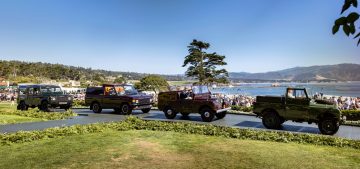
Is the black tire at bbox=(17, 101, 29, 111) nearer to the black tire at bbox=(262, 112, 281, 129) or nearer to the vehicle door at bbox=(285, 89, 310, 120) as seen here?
the black tire at bbox=(262, 112, 281, 129)

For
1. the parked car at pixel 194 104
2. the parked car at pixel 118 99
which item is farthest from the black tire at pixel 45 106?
the parked car at pixel 194 104

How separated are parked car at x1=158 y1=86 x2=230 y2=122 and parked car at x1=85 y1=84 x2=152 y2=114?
2774 millimetres

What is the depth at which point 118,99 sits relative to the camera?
2283 cm

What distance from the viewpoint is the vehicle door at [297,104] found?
1534 centimetres

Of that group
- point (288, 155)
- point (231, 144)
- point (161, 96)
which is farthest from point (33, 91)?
point (288, 155)

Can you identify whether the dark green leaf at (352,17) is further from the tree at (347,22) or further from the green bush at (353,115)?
the green bush at (353,115)

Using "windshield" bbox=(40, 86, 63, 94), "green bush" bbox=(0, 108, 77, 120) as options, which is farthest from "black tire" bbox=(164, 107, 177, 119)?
"windshield" bbox=(40, 86, 63, 94)

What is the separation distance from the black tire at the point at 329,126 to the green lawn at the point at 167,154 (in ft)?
11.8

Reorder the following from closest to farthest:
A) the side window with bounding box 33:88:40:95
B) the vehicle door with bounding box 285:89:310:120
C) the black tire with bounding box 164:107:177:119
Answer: the vehicle door with bounding box 285:89:310:120 → the black tire with bounding box 164:107:177:119 → the side window with bounding box 33:88:40:95

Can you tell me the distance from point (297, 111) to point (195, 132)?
5.32 metres

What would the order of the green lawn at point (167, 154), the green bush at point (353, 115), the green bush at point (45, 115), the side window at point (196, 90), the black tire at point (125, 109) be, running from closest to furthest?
the green lawn at point (167, 154)
the side window at point (196, 90)
the green bush at point (45, 115)
the green bush at point (353, 115)
the black tire at point (125, 109)

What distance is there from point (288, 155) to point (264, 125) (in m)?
6.68

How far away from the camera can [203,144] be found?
11.7m

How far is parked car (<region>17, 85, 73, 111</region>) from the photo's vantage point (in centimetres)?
2478
